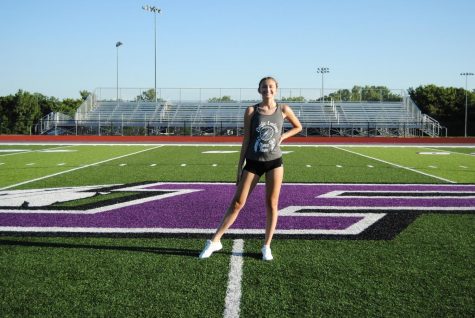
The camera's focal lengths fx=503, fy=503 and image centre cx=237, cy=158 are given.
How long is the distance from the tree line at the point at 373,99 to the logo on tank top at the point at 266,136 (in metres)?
41.0

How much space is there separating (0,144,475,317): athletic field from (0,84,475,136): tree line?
37947 mm

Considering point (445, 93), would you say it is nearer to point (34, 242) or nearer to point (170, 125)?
point (170, 125)

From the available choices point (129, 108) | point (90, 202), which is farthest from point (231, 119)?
point (90, 202)

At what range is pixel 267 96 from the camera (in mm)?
4332

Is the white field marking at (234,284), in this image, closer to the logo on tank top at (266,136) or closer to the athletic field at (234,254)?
the athletic field at (234,254)

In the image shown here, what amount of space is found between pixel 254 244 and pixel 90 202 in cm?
340

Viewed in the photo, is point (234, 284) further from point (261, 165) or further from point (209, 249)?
point (261, 165)

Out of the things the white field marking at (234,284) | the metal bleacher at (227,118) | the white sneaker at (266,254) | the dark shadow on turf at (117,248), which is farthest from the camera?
the metal bleacher at (227,118)

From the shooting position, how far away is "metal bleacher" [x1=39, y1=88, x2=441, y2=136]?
1622 inches

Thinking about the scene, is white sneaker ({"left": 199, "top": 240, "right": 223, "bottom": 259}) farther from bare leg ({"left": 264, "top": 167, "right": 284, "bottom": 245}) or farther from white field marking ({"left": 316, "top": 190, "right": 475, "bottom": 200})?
white field marking ({"left": 316, "top": 190, "right": 475, "bottom": 200})

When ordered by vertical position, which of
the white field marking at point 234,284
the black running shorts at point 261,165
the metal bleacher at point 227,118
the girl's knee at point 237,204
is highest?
the metal bleacher at point 227,118

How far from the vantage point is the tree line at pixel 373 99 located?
48094 millimetres

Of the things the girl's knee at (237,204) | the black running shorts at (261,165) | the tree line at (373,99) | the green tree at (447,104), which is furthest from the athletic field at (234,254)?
the green tree at (447,104)

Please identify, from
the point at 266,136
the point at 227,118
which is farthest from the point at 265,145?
the point at 227,118
